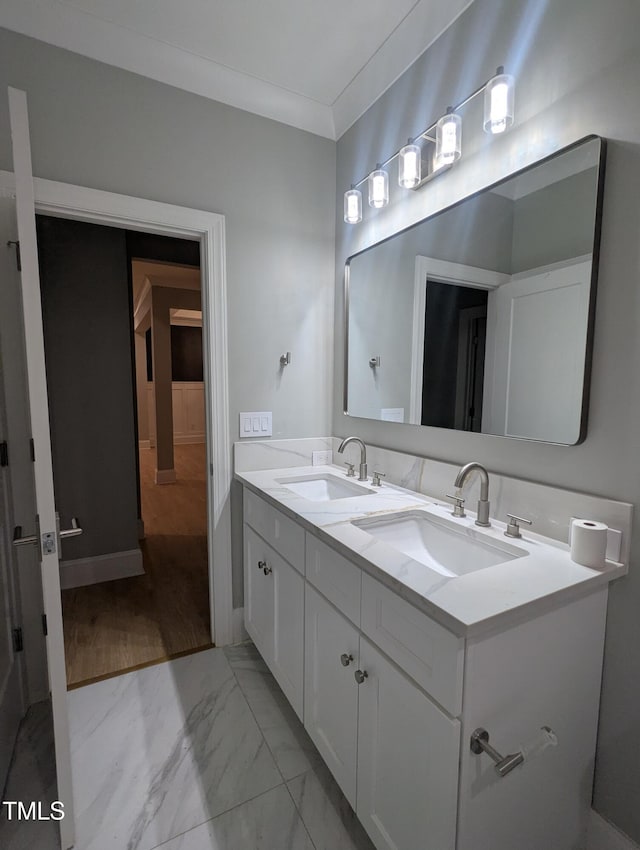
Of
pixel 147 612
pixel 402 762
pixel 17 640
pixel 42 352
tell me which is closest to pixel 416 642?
pixel 402 762

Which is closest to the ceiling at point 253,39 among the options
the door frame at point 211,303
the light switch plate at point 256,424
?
the door frame at point 211,303

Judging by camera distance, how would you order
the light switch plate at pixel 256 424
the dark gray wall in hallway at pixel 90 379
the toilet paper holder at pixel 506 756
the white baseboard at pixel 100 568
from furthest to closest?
the white baseboard at pixel 100 568 < the dark gray wall in hallway at pixel 90 379 < the light switch plate at pixel 256 424 < the toilet paper holder at pixel 506 756

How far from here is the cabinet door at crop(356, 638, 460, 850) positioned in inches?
33.1

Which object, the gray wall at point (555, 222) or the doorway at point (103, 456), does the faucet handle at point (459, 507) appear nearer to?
the gray wall at point (555, 222)

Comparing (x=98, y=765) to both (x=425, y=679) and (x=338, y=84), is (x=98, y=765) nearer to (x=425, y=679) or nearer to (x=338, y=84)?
(x=425, y=679)

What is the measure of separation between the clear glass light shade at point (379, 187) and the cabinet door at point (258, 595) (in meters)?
1.54

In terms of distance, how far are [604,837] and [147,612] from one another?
2.17 meters

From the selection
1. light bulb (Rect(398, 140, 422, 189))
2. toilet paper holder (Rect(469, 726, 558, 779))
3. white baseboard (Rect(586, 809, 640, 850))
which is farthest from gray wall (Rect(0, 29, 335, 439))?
white baseboard (Rect(586, 809, 640, 850))

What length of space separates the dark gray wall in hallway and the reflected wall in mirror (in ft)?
5.71

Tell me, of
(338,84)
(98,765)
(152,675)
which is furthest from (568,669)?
(338,84)

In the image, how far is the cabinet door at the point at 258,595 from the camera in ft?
5.74

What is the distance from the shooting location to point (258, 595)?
187 cm

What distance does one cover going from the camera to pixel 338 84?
193 centimetres

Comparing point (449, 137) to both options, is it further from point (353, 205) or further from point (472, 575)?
point (472, 575)
